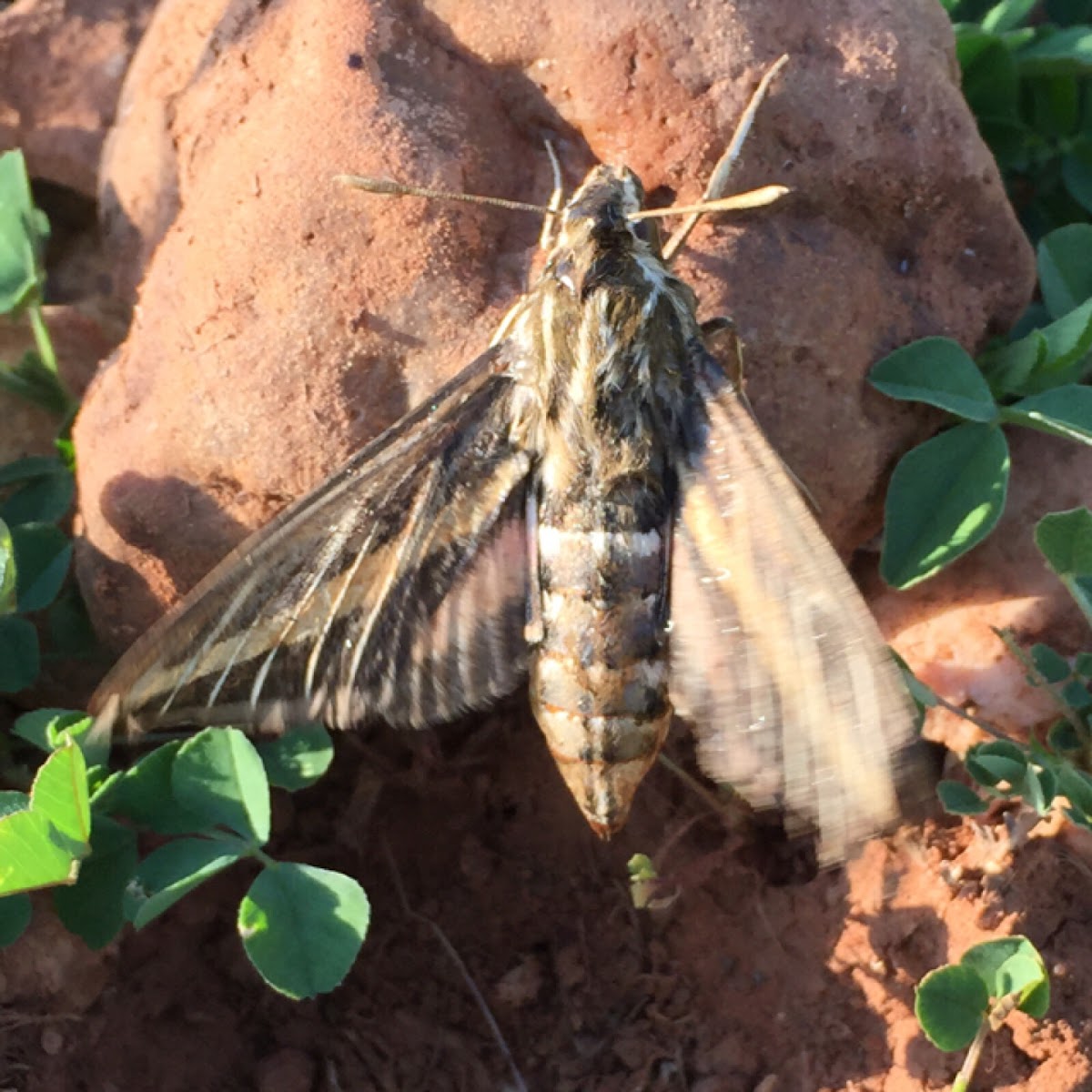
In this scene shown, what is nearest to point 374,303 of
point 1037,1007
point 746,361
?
point 746,361

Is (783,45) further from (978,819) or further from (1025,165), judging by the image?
(978,819)

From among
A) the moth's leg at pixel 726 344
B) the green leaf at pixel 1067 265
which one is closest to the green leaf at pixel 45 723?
the moth's leg at pixel 726 344

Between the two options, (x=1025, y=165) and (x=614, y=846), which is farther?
A: (x=1025, y=165)

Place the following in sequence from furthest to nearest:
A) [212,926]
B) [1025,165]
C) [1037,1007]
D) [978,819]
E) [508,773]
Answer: [1025,165] → [508,773] → [212,926] → [978,819] → [1037,1007]

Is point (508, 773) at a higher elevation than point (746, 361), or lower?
Result: lower

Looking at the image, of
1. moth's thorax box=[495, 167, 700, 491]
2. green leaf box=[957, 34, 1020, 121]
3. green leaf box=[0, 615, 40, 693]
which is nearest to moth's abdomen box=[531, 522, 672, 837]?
moth's thorax box=[495, 167, 700, 491]

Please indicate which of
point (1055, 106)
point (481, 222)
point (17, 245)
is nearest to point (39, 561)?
point (17, 245)

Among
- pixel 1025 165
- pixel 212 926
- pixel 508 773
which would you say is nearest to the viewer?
pixel 212 926

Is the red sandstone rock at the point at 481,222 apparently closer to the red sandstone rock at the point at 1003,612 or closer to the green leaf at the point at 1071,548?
the red sandstone rock at the point at 1003,612
